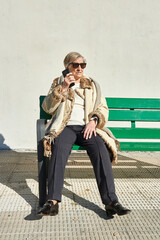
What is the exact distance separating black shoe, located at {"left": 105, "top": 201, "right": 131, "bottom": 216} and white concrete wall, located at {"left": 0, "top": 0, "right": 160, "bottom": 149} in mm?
3064

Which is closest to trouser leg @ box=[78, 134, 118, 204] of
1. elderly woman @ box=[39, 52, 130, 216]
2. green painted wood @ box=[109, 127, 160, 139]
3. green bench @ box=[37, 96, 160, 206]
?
elderly woman @ box=[39, 52, 130, 216]

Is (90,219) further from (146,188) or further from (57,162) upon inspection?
(146,188)

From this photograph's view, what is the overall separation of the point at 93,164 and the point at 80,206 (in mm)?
437

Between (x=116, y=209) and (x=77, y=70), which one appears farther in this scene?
(x=77, y=70)

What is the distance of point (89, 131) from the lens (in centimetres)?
267

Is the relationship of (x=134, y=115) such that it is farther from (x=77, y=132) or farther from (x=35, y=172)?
(x=35, y=172)

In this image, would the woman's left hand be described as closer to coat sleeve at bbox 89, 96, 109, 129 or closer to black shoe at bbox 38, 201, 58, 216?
coat sleeve at bbox 89, 96, 109, 129

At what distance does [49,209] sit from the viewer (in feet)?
7.47

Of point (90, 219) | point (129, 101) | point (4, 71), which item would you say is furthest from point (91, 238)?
point (4, 71)

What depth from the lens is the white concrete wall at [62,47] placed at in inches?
198

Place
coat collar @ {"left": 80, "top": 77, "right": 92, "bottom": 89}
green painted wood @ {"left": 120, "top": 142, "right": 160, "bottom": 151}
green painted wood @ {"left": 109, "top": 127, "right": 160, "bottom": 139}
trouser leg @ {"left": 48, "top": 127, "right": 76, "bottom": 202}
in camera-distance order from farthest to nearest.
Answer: green painted wood @ {"left": 109, "top": 127, "right": 160, "bottom": 139} → green painted wood @ {"left": 120, "top": 142, "right": 160, "bottom": 151} → coat collar @ {"left": 80, "top": 77, "right": 92, "bottom": 89} → trouser leg @ {"left": 48, "top": 127, "right": 76, "bottom": 202}

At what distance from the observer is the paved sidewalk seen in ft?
6.96

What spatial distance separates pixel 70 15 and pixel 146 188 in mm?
3419

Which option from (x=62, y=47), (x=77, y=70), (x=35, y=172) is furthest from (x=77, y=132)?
(x=62, y=47)
